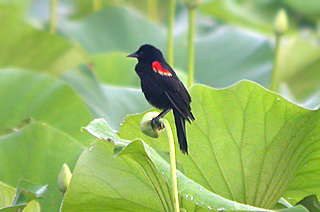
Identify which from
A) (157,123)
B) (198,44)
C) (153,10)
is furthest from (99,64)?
(153,10)

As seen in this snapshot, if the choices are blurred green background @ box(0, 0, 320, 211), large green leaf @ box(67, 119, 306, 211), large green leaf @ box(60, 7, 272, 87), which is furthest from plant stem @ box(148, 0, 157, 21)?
large green leaf @ box(67, 119, 306, 211)

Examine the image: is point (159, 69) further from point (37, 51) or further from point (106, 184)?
point (37, 51)

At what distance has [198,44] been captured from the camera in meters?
2.94

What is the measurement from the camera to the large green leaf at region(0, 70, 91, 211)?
Answer: 5.19 feet

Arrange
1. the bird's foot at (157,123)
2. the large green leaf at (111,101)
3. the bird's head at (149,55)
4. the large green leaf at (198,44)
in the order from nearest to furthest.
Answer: the bird's foot at (157,123), the bird's head at (149,55), the large green leaf at (111,101), the large green leaf at (198,44)

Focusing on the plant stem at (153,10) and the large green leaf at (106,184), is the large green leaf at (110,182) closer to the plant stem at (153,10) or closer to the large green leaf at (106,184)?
the large green leaf at (106,184)

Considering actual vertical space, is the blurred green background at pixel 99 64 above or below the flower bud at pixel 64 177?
above

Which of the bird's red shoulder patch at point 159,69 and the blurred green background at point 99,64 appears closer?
the bird's red shoulder patch at point 159,69

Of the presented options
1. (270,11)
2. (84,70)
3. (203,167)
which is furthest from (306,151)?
(270,11)

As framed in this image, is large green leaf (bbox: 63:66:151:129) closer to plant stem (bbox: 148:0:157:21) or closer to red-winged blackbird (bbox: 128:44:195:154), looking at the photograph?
red-winged blackbird (bbox: 128:44:195:154)

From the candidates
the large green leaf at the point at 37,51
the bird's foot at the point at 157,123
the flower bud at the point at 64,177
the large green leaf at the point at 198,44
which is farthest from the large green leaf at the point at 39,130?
the large green leaf at the point at 198,44

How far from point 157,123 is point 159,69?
7.8 inches

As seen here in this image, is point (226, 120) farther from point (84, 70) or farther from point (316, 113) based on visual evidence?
point (84, 70)

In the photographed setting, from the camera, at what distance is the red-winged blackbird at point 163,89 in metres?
1.30
